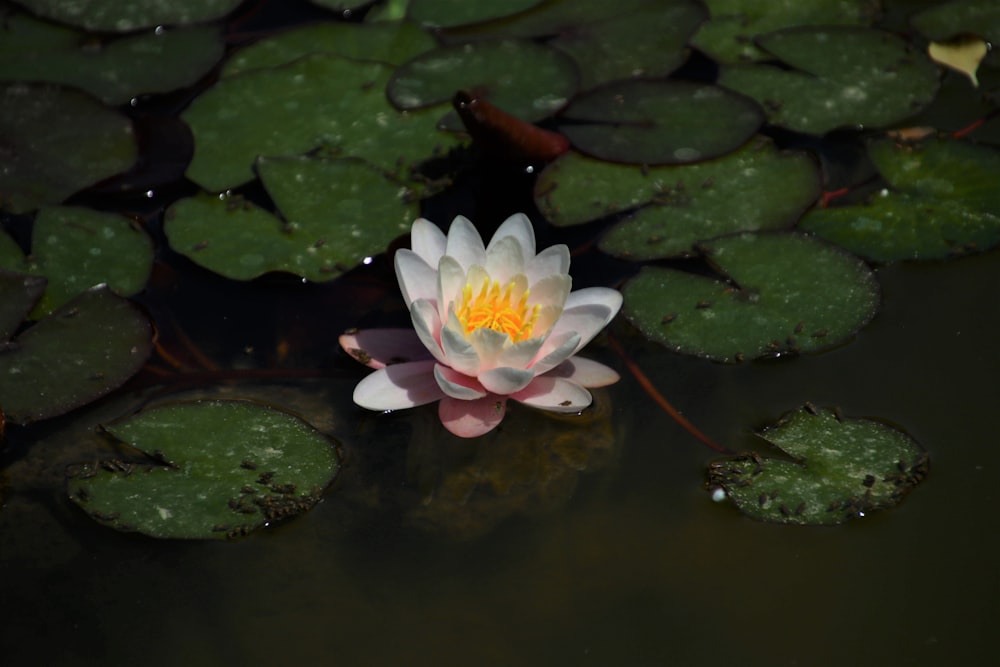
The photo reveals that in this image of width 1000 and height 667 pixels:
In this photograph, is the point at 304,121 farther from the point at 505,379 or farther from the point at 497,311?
the point at 505,379

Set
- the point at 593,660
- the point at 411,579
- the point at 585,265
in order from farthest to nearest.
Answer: the point at 585,265, the point at 411,579, the point at 593,660

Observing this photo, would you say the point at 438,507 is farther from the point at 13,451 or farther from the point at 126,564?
the point at 13,451

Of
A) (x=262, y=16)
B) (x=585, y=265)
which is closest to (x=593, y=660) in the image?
(x=585, y=265)

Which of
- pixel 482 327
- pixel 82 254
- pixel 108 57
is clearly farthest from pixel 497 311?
pixel 108 57

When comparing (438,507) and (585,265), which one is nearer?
(438,507)

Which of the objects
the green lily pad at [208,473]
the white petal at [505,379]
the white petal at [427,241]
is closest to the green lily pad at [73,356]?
the green lily pad at [208,473]

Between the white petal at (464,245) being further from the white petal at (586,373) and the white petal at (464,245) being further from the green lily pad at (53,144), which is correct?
the green lily pad at (53,144)

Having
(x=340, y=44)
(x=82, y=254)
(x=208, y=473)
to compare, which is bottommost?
(x=208, y=473)
